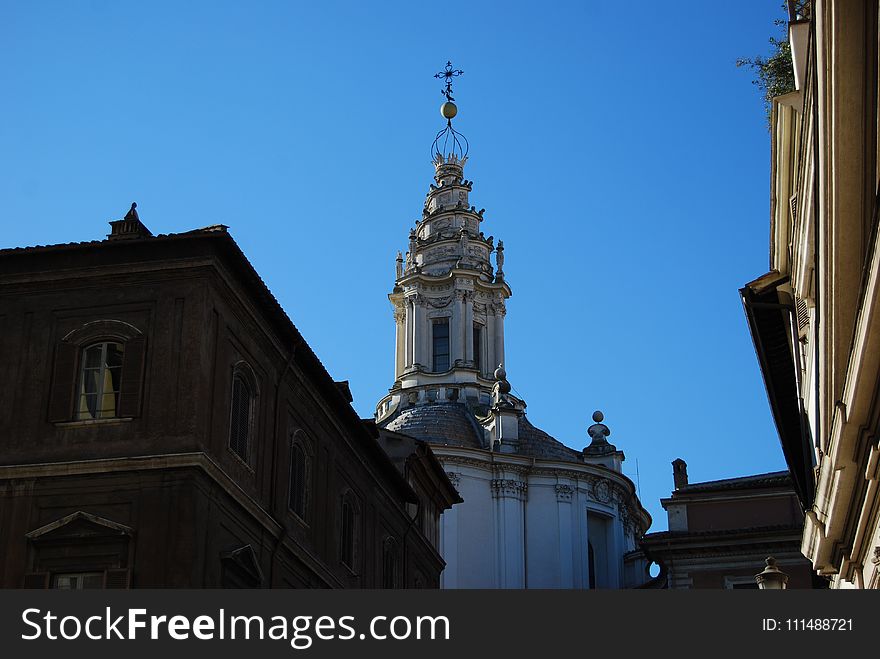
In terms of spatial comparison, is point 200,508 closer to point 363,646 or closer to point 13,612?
point 13,612

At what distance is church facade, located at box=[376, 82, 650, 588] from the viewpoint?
5797 cm

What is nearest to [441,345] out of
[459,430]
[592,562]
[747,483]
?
[459,430]

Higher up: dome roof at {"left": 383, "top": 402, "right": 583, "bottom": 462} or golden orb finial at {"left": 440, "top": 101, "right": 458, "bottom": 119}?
golden orb finial at {"left": 440, "top": 101, "right": 458, "bottom": 119}

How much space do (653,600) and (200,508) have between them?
28.3ft

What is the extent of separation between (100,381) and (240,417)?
8.27 ft

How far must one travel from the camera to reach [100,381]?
888 inches

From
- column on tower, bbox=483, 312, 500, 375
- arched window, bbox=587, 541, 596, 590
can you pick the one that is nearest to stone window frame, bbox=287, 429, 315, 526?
arched window, bbox=587, 541, 596, 590

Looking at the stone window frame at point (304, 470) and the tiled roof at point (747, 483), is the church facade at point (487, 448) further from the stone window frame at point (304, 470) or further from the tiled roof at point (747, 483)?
the stone window frame at point (304, 470)

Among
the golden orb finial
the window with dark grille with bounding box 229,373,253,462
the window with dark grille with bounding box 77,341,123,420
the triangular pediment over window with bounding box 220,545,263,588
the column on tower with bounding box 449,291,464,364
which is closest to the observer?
the triangular pediment over window with bounding box 220,545,263,588

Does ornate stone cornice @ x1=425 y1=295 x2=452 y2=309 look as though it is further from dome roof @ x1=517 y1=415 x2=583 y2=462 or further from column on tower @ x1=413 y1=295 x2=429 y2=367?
dome roof @ x1=517 y1=415 x2=583 y2=462

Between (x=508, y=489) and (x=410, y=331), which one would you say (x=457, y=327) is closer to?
(x=410, y=331)

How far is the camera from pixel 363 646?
14.7 metres

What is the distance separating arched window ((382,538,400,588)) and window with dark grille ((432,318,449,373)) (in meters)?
31.8

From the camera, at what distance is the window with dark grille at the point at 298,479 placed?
2633 centimetres
